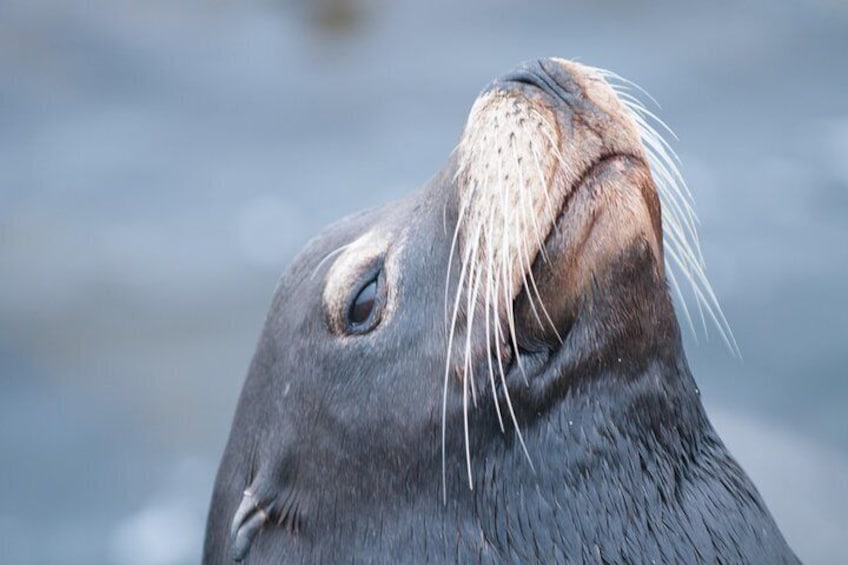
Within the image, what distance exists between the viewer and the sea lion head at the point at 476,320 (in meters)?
3.78

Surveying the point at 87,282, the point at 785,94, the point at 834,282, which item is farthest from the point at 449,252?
the point at 785,94

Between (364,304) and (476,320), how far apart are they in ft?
1.14

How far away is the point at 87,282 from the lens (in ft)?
29.6

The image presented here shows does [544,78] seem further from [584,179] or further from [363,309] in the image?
[363,309]

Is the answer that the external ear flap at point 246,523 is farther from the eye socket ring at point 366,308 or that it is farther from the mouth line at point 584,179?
the mouth line at point 584,179

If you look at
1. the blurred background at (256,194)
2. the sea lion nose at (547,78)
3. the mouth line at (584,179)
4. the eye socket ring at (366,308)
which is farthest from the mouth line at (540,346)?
the blurred background at (256,194)

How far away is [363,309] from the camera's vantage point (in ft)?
13.4

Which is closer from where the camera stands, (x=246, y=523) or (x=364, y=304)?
(x=364, y=304)

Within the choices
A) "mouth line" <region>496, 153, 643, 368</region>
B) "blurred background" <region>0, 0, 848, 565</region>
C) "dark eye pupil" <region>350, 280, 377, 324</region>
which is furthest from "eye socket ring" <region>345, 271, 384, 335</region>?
"blurred background" <region>0, 0, 848, 565</region>

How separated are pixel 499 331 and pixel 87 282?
18.2 feet

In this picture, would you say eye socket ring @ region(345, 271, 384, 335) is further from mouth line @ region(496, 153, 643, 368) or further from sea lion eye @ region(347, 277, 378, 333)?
mouth line @ region(496, 153, 643, 368)

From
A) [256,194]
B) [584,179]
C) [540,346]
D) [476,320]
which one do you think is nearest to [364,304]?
[476,320]

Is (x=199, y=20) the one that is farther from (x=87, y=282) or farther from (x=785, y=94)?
(x=785, y=94)

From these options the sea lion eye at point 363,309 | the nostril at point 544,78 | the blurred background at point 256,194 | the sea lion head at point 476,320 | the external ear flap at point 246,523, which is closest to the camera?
the sea lion head at point 476,320
